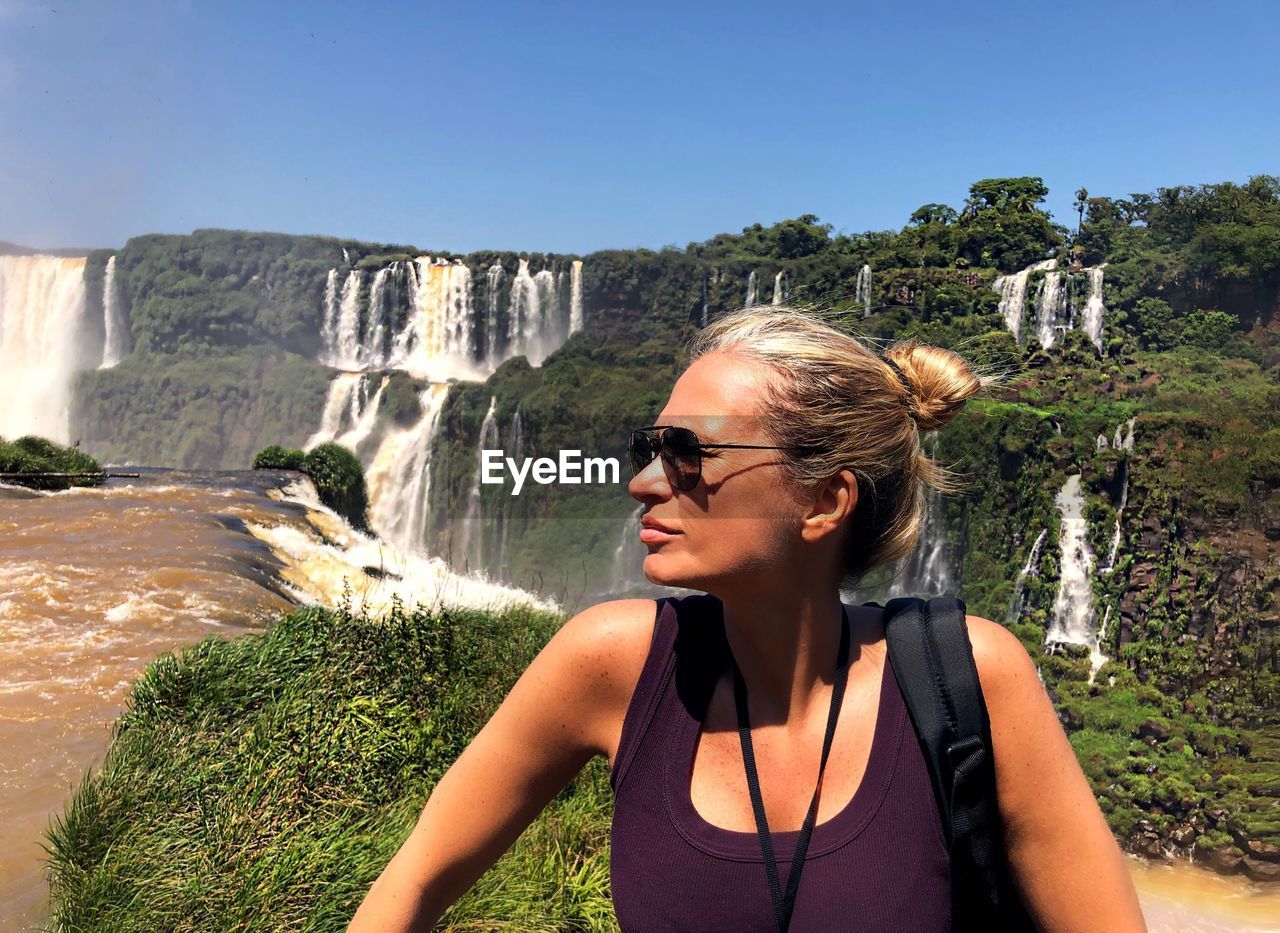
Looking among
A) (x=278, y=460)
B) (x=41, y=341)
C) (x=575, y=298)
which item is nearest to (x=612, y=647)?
(x=278, y=460)

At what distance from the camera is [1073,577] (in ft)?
74.8

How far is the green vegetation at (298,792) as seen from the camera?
2.90 m

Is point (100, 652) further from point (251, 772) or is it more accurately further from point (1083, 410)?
point (1083, 410)

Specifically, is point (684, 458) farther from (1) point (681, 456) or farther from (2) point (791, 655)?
(2) point (791, 655)

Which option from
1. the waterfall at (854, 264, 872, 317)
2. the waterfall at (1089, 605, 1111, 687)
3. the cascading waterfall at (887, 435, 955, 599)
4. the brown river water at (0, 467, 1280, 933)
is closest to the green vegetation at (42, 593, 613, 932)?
the brown river water at (0, 467, 1280, 933)

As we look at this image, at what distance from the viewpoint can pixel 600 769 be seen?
4461 millimetres

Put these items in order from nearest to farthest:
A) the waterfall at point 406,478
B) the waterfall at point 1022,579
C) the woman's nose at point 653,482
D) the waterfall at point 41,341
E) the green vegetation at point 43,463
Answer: the woman's nose at point 653,482
the green vegetation at point 43,463
the waterfall at point 1022,579
the waterfall at point 406,478
the waterfall at point 41,341

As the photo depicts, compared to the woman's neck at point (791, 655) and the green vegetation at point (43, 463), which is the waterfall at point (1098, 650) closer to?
the green vegetation at point (43, 463)

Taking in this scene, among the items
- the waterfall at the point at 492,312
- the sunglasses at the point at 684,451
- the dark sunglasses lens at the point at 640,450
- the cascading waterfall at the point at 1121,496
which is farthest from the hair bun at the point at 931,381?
the waterfall at the point at 492,312

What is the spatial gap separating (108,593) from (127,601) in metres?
0.34

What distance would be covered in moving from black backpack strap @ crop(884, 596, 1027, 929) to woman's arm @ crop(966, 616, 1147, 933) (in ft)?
0.05

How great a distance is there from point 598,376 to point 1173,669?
2051 cm

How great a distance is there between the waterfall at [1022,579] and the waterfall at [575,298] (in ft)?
53.2

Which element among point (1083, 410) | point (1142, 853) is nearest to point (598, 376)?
point (1083, 410)
